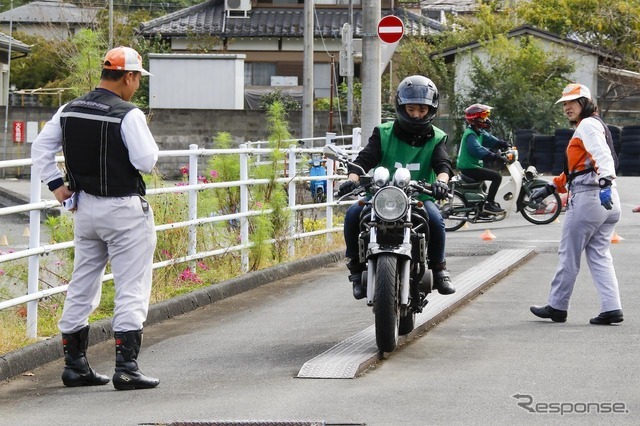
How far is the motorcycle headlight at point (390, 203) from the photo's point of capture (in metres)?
8.24

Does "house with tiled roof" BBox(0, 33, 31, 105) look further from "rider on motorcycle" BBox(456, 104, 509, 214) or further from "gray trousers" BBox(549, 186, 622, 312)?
"gray trousers" BBox(549, 186, 622, 312)

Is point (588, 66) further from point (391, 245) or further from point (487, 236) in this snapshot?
point (391, 245)

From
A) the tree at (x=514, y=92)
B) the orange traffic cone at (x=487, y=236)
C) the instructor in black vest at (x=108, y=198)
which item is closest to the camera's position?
the instructor in black vest at (x=108, y=198)

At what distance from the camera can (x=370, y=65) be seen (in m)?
17.1

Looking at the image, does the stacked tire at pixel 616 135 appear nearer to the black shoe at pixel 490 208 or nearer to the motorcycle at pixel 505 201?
the motorcycle at pixel 505 201

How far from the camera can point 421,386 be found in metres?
7.32

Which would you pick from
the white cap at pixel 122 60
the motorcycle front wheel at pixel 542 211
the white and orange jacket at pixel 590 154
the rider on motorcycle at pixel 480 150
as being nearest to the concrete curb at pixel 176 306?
the white cap at pixel 122 60

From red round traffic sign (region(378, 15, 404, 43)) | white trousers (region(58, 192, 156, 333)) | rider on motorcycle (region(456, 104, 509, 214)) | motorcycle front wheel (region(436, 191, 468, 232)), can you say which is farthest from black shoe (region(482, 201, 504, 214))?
white trousers (region(58, 192, 156, 333))

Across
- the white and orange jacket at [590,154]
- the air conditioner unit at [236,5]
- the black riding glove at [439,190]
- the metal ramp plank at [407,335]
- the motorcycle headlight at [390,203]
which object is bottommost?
the metal ramp plank at [407,335]

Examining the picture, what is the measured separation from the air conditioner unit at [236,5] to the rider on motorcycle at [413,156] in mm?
47156

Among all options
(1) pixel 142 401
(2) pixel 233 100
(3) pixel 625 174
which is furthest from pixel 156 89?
(1) pixel 142 401

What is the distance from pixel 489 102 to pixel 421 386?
30.9 meters

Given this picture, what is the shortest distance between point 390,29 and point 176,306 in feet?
23.4

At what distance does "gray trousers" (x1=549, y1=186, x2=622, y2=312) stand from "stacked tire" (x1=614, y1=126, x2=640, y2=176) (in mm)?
26045
